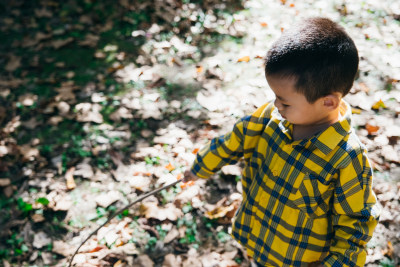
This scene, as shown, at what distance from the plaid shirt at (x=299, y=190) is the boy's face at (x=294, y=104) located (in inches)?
3.4

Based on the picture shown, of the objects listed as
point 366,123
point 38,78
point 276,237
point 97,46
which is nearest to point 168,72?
point 97,46

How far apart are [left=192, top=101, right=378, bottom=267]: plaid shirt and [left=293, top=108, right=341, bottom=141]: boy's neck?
4 centimetres

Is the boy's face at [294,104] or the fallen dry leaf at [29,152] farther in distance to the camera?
the fallen dry leaf at [29,152]

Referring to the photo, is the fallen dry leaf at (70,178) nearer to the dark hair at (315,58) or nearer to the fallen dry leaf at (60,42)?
Answer: the fallen dry leaf at (60,42)

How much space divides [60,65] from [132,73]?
0.90 m

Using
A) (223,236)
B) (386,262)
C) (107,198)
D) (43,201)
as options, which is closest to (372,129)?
(386,262)

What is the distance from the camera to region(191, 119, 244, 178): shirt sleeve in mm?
1862

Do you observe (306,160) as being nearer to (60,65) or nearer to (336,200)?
(336,200)

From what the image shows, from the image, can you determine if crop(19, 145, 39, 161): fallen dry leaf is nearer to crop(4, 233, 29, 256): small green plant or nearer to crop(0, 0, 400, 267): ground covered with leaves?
crop(0, 0, 400, 267): ground covered with leaves

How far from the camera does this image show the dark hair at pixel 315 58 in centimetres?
140

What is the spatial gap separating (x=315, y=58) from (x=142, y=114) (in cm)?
239

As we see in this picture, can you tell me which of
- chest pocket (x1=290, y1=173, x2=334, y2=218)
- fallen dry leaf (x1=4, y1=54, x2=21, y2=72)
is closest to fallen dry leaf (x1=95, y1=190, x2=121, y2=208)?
chest pocket (x1=290, y1=173, x2=334, y2=218)

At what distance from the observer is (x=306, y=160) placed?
5.16ft

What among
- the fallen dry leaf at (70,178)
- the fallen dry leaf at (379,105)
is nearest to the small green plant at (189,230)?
the fallen dry leaf at (70,178)
